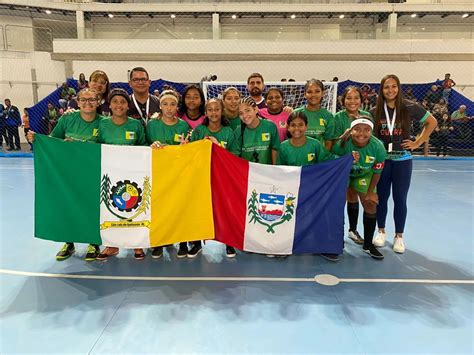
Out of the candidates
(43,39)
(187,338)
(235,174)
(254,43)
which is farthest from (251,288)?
(43,39)

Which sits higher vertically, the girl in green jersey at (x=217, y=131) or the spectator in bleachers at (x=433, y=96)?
the spectator in bleachers at (x=433, y=96)

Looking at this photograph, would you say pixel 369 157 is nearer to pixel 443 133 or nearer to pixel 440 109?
pixel 443 133

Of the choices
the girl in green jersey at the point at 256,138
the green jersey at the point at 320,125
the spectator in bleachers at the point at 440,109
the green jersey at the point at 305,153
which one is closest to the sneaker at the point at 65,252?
the girl in green jersey at the point at 256,138

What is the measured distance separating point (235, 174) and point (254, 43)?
12.4 meters

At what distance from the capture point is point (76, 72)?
50.2ft

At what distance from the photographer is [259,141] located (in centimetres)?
365

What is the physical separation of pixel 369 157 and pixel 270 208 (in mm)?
1155

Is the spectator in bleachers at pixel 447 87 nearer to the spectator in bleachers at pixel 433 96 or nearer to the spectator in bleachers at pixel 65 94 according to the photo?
the spectator in bleachers at pixel 433 96

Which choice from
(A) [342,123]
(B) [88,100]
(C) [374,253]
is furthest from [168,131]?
(C) [374,253]

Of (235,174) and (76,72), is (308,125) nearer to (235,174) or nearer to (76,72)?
(235,174)

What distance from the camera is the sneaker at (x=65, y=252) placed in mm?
3764

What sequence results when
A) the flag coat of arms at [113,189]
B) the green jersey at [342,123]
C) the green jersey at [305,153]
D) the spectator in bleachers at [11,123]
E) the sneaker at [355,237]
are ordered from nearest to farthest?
the flag coat of arms at [113,189] < the green jersey at [305,153] < the green jersey at [342,123] < the sneaker at [355,237] < the spectator in bleachers at [11,123]

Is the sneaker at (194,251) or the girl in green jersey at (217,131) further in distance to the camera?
the sneaker at (194,251)

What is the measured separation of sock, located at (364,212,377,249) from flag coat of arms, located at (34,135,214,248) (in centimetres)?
176
